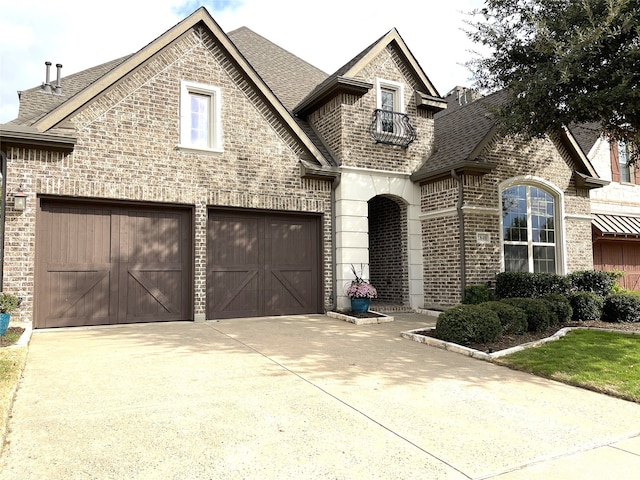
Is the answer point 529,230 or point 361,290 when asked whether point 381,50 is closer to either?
point 529,230

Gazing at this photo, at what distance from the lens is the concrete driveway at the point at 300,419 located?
124 inches

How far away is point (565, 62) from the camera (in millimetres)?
8922

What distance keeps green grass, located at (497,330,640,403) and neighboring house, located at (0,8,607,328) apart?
395 cm

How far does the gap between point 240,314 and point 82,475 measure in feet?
25.8

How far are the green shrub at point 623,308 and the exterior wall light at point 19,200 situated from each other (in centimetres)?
1271

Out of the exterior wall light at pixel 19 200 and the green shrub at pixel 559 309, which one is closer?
the exterior wall light at pixel 19 200

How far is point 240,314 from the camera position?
1080cm

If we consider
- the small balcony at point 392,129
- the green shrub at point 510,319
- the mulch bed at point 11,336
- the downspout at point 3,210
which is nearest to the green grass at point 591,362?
the green shrub at point 510,319

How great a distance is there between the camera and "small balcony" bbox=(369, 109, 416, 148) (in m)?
12.5

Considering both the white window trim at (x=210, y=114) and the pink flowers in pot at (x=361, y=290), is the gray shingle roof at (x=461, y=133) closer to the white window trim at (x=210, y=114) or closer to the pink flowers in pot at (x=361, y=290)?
the pink flowers in pot at (x=361, y=290)

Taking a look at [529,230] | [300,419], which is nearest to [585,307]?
[529,230]

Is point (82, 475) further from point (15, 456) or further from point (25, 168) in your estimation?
point (25, 168)

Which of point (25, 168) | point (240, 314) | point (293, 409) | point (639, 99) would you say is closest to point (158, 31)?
point (25, 168)

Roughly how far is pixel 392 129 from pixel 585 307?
678 centimetres
